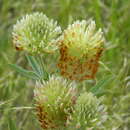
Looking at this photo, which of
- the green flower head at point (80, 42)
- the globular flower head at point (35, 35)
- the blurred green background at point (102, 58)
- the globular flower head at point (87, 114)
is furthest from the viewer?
the blurred green background at point (102, 58)

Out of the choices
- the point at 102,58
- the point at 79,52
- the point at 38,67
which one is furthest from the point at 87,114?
the point at 102,58

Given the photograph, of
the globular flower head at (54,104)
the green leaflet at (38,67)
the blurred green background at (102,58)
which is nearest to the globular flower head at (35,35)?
the green leaflet at (38,67)

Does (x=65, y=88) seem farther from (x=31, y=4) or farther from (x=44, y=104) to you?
(x=31, y=4)

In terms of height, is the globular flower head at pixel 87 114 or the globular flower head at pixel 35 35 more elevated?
the globular flower head at pixel 35 35

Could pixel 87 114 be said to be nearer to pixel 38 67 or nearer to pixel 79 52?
pixel 79 52

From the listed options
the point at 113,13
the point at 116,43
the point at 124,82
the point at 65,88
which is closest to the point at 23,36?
the point at 65,88

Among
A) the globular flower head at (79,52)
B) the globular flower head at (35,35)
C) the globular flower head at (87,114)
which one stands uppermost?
the globular flower head at (35,35)

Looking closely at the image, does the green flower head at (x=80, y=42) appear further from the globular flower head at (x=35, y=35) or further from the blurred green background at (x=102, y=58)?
the blurred green background at (x=102, y=58)

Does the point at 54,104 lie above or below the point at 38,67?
below
